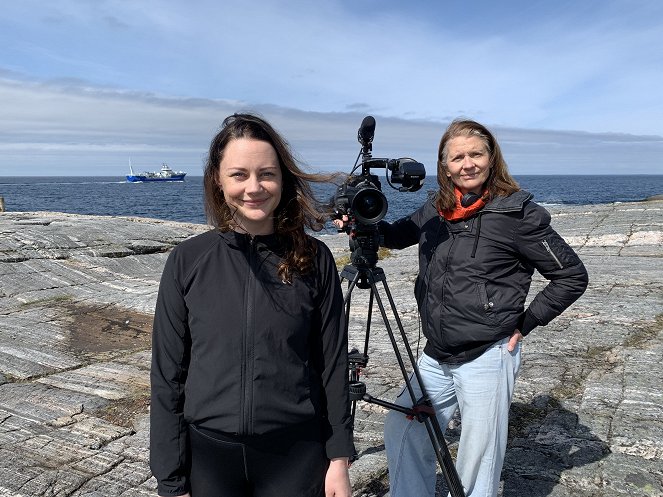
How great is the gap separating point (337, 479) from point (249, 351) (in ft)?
2.11

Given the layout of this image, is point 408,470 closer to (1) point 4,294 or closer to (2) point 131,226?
(1) point 4,294

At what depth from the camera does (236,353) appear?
2014mm

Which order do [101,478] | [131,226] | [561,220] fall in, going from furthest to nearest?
[561,220], [131,226], [101,478]

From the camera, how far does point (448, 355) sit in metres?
2.92

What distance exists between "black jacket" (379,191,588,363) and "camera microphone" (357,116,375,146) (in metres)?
0.75

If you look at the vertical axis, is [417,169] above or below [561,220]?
above

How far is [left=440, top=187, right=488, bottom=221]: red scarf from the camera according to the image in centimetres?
288

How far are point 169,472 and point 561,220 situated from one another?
662 inches

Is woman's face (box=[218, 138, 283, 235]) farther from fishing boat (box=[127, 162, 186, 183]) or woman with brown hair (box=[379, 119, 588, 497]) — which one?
fishing boat (box=[127, 162, 186, 183])

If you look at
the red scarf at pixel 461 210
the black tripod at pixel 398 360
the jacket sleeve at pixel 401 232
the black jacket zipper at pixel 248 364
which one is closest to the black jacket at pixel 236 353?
the black jacket zipper at pixel 248 364

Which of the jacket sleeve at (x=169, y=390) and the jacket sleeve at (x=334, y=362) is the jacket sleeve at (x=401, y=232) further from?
the jacket sleeve at (x=169, y=390)

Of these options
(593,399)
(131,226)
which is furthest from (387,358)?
(131,226)

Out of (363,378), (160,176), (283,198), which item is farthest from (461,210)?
(160,176)

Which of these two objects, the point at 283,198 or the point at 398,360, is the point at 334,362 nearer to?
the point at 283,198
